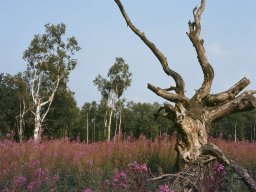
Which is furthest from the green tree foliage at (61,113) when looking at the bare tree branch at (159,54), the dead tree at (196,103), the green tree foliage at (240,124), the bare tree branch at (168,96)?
the bare tree branch at (168,96)

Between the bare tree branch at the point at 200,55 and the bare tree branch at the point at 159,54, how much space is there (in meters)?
0.41

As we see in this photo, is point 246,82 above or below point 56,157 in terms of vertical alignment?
above

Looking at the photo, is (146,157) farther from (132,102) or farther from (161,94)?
(132,102)

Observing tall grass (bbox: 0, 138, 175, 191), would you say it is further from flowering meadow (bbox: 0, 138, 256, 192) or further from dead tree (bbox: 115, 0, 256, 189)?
dead tree (bbox: 115, 0, 256, 189)

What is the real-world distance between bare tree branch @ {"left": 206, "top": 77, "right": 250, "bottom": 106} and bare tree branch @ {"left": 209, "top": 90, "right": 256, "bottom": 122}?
26 cm

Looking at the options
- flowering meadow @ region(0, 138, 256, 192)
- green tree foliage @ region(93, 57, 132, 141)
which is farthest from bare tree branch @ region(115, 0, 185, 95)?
green tree foliage @ region(93, 57, 132, 141)

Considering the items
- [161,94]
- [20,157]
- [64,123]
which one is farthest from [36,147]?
[64,123]

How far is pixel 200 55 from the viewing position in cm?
1041

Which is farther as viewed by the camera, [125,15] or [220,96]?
[125,15]

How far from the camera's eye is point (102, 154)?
1162 cm

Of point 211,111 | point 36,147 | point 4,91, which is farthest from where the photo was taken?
point 4,91

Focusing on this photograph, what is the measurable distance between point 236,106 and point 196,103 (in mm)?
856

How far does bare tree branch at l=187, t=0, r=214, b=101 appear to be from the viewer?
9875 millimetres

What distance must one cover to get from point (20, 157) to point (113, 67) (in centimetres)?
5250
